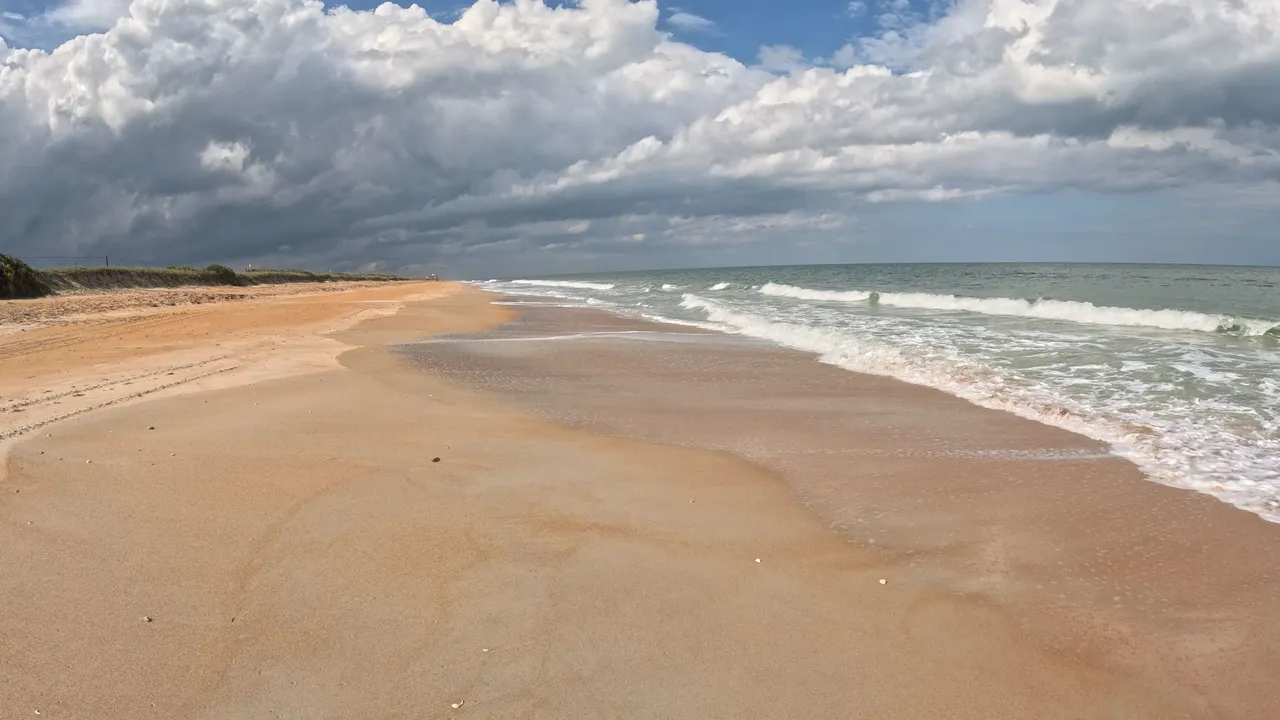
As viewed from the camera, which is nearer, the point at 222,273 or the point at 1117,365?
the point at 1117,365

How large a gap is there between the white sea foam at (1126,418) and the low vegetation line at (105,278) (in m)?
32.2

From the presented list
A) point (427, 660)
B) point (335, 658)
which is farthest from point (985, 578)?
point (335, 658)

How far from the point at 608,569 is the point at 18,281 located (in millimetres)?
36381

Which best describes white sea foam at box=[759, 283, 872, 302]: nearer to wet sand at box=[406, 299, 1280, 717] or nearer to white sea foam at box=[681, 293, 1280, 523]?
white sea foam at box=[681, 293, 1280, 523]

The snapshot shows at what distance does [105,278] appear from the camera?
4028cm

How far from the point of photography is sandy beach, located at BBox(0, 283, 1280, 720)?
3.22m

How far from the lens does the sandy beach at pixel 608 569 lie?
3.22 metres

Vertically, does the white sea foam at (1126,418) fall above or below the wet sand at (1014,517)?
above

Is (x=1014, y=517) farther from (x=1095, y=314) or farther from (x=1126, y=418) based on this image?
(x=1095, y=314)

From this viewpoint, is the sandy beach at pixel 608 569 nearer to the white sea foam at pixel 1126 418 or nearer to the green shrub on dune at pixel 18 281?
the white sea foam at pixel 1126 418

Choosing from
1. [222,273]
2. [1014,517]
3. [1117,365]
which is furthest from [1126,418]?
[222,273]

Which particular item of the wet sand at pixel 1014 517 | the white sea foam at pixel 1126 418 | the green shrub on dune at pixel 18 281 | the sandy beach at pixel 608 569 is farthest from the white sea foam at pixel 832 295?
the green shrub on dune at pixel 18 281

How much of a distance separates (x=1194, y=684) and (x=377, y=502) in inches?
189

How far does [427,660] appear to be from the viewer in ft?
11.1
